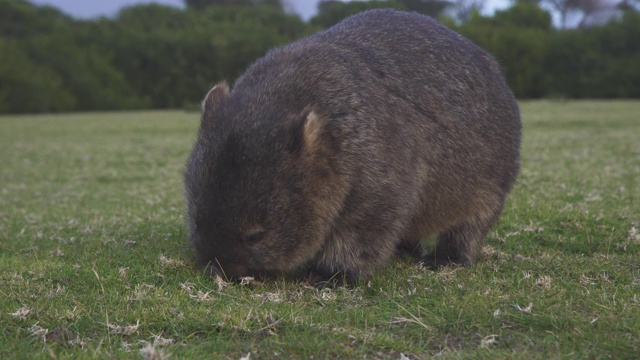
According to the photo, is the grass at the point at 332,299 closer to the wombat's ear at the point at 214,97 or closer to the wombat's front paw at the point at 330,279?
the wombat's front paw at the point at 330,279

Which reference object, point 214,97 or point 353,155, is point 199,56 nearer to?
point 214,97

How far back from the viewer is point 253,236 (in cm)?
353

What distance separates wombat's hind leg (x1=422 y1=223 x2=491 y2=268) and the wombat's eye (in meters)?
1.26

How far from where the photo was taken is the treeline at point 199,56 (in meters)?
38.6

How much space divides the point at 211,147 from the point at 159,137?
14.4m

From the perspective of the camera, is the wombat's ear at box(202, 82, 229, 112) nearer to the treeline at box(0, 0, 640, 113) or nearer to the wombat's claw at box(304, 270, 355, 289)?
the wombat's claw at box(304, 270, 355, 289)

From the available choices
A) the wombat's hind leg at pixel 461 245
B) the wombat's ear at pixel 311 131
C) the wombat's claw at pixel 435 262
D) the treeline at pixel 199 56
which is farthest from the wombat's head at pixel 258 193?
the treeline at pixel 199 56

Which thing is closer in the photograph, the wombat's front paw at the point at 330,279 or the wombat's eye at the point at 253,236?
the wombat's eye at the point at 253,236

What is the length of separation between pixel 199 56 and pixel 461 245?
1498 inches

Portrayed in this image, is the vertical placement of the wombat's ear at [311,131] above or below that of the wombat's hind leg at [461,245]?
above

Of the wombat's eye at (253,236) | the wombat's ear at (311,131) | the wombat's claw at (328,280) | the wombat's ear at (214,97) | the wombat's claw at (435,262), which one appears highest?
the wombat's ear at (214,97)

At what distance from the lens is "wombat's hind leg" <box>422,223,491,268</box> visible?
436 cm

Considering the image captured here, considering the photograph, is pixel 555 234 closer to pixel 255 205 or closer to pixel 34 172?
pixel 255 205

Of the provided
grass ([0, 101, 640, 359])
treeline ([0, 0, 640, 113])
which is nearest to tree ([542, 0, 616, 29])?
treeline ([0, 0, 640, 113])
